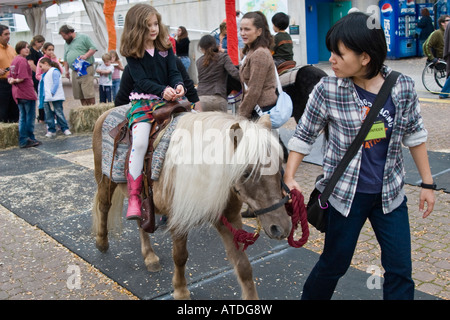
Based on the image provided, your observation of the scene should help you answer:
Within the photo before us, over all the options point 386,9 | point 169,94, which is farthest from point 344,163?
point 386,9

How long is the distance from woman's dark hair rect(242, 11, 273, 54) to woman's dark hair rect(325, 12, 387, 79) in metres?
3.11

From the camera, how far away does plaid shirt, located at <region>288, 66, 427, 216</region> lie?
2.48 m

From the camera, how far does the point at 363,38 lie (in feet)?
7.82

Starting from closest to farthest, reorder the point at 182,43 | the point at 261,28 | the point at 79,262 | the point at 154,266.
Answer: the point at 154,266, the point at 79,262, the point at 261,28, the point at 182,43

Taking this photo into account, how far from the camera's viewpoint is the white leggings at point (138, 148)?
11.7 ft

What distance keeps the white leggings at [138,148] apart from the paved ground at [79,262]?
Result: 0.99m

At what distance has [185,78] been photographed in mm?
4270

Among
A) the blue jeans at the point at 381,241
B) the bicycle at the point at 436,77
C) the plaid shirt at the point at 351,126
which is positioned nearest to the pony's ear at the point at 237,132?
the plaid shirt at the point at 351,126

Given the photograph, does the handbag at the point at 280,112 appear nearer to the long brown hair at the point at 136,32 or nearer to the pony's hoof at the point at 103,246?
the long brown hair at the point at 136,32

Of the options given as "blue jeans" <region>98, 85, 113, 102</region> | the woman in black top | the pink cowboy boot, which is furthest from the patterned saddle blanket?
the woman in black top

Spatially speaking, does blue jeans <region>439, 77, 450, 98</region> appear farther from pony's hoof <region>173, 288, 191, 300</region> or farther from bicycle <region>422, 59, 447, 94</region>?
pony's hoof <region>173, 288, 191, 300</region>

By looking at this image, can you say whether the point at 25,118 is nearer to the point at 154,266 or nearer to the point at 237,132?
the point at 154,266

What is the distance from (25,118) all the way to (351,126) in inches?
332
